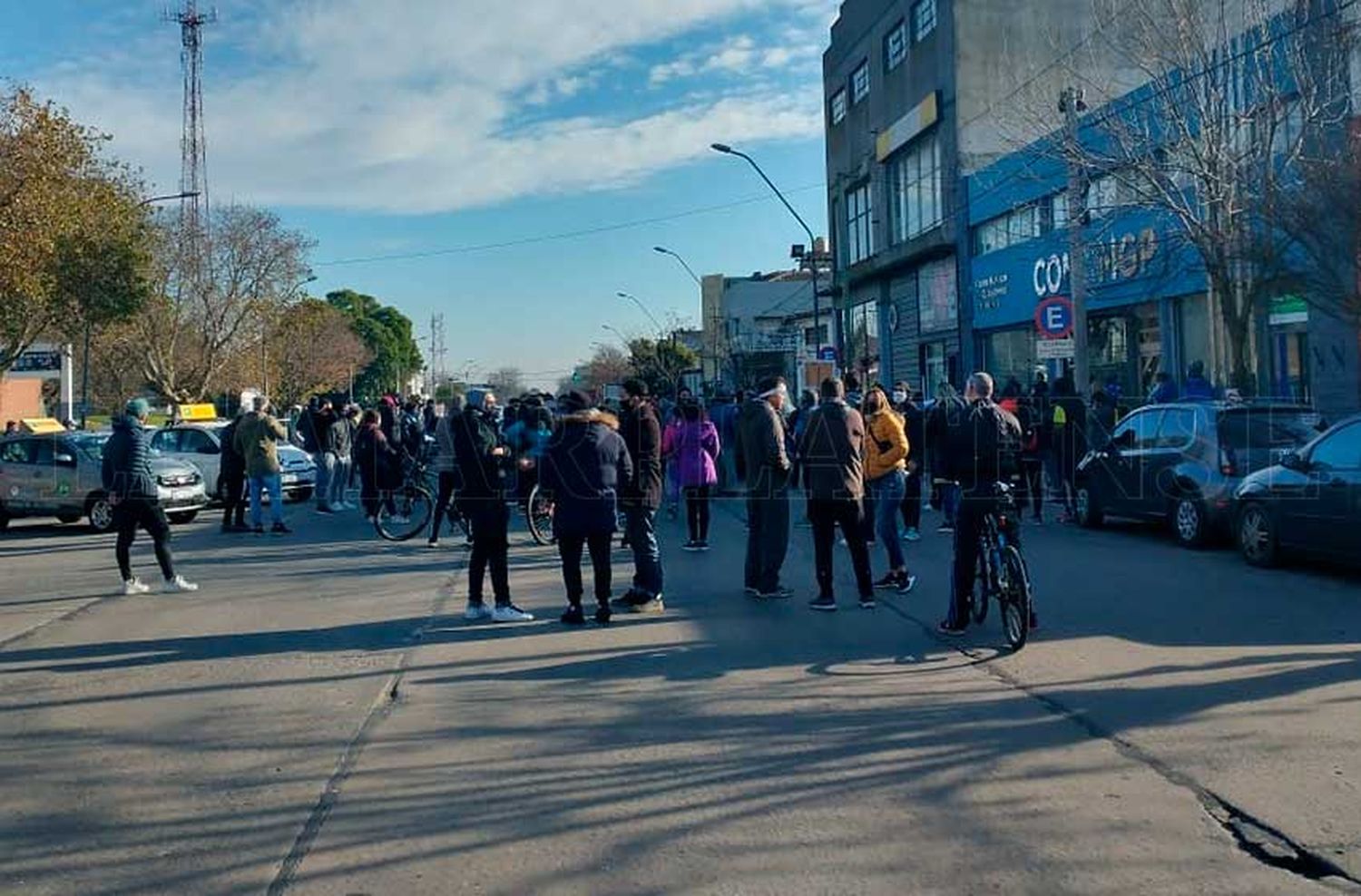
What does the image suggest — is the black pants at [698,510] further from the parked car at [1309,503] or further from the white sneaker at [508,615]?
the parked car at [1309,503]

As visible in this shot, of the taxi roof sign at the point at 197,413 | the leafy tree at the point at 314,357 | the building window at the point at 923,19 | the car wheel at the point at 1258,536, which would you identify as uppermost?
the building window at the point at 923,19

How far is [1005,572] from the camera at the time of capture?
341 inches

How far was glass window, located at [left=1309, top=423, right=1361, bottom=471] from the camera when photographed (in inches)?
432

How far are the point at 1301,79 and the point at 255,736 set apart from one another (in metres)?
17.2

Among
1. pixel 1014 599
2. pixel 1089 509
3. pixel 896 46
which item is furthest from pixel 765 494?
pixel 896 46

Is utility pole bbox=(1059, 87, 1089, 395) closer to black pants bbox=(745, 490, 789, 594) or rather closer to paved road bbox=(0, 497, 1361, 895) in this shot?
paved road bbox=(0, 497, 1361, 895)

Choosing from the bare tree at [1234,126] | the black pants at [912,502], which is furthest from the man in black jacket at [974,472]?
the bare tree at [1234,126]

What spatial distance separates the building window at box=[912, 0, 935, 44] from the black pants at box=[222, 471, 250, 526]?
26711mm

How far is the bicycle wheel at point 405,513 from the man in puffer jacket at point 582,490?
23.9 feet

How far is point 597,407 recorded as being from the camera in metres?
10.3

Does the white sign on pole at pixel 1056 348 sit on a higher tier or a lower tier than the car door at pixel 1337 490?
higher

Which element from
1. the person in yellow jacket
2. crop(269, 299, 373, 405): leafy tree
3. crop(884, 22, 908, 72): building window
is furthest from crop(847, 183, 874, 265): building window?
the person in yellow jacket

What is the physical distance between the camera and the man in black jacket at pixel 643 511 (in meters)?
Answer: 10.5

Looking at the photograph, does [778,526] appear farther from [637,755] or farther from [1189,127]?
[1189,127]
